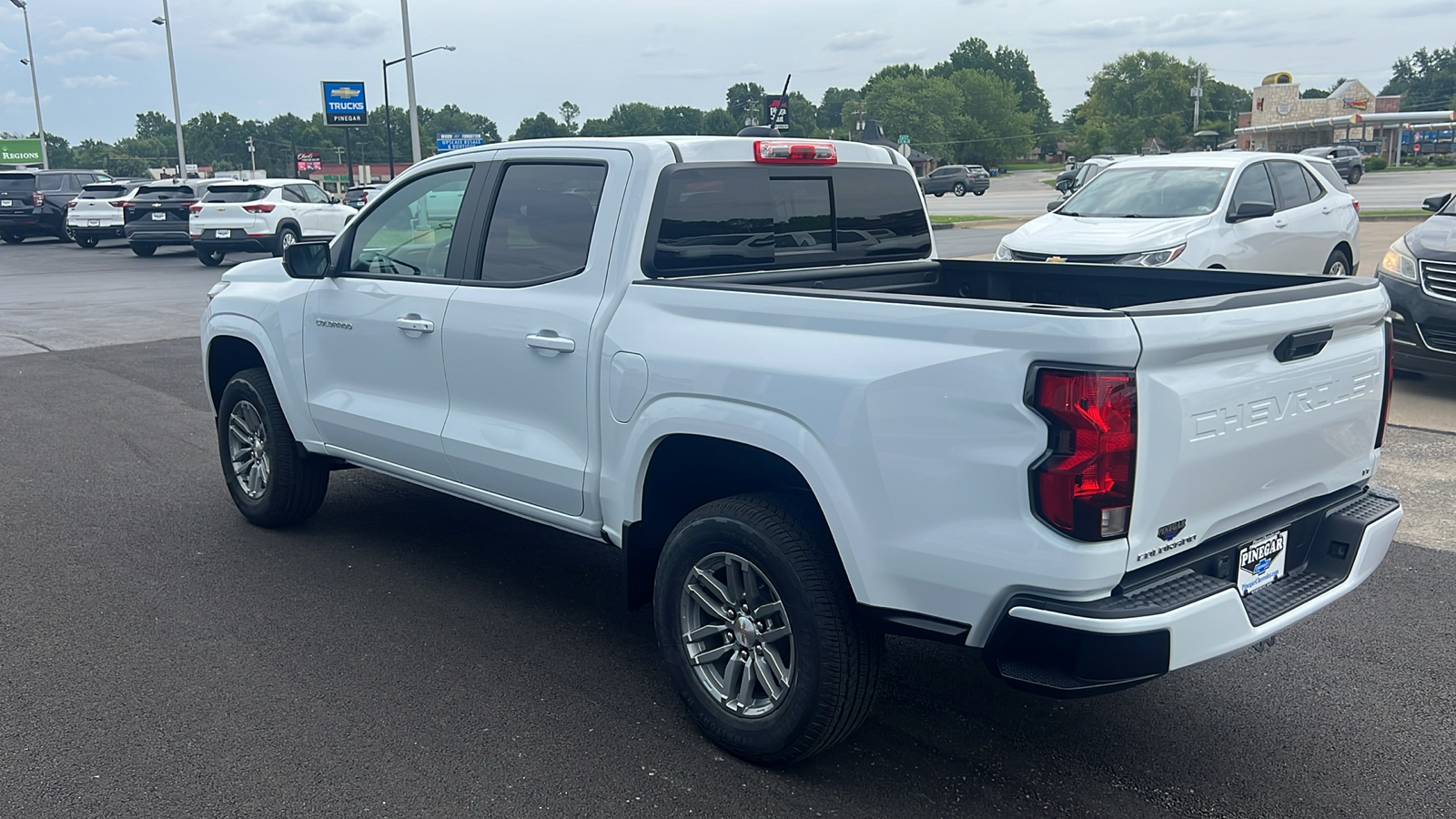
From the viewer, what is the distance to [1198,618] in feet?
9.45

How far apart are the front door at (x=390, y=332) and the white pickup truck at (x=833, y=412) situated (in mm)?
16

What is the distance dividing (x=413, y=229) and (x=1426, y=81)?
19728 centimetres

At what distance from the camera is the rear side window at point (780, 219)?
412cm

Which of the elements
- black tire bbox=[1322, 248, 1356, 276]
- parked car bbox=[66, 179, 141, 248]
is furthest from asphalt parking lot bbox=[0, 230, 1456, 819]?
parked car bbox=[66, 179, 141, 248]

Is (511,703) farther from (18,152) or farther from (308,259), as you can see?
(18,152)

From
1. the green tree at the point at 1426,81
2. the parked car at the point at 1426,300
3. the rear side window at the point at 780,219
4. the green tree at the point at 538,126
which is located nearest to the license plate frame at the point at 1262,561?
the rear side window at the point at 780,219

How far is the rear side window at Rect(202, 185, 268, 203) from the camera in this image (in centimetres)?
2262

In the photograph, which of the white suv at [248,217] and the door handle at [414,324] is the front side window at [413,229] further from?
the white suv at [248,217]

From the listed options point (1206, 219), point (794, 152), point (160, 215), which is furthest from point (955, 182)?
point (794, 152)

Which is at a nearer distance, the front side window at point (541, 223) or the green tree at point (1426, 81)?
the front side window at point (541, 223)

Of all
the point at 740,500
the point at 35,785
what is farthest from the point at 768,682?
the point at 35,785

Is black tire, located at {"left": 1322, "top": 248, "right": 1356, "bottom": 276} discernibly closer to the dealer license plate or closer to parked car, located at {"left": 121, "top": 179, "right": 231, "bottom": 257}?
the dealer license plate

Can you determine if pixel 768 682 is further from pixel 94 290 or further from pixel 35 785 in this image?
pixel 94 290

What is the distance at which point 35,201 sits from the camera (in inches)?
1228
